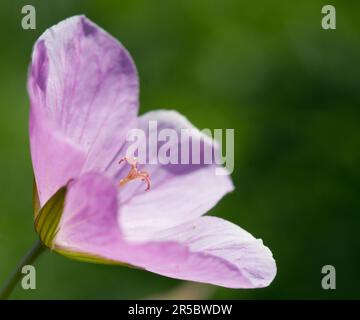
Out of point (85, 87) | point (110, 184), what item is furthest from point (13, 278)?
point (85, 87)

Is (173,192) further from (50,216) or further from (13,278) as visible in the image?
(13,278)

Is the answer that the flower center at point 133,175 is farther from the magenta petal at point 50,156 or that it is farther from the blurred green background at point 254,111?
the blurred green background at point 254,111

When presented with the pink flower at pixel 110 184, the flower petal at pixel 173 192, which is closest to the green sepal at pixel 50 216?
the pink flower at pixel 110 184

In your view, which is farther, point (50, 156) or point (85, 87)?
point (85, 87)

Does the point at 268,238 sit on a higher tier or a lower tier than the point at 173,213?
lower
